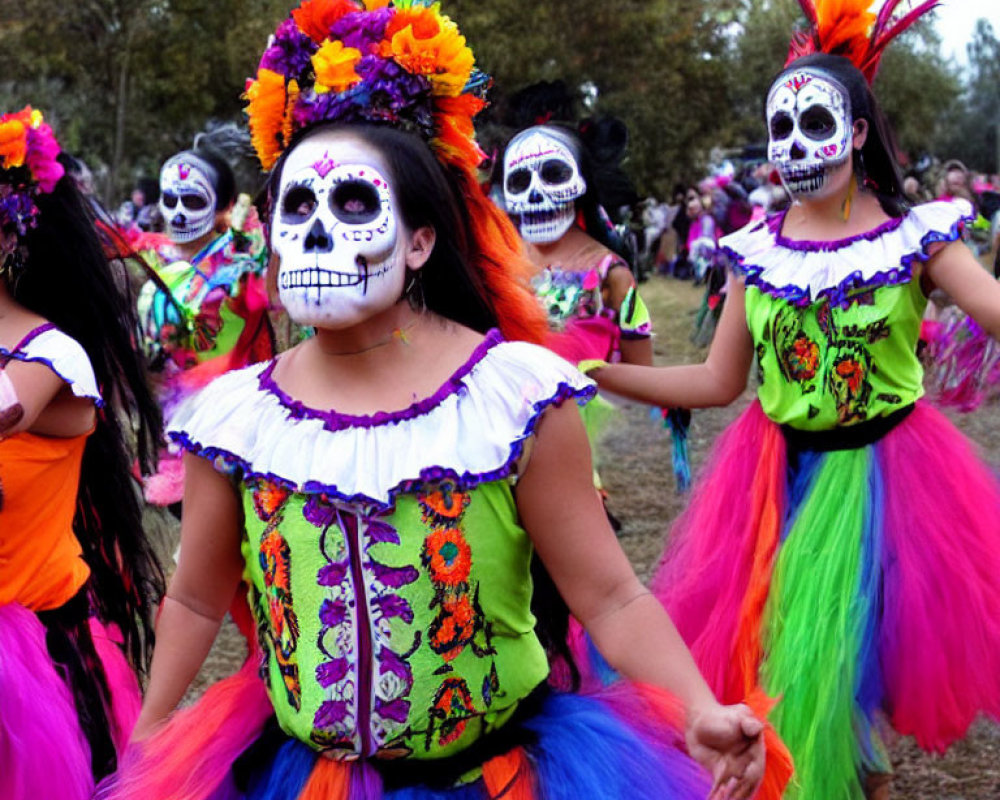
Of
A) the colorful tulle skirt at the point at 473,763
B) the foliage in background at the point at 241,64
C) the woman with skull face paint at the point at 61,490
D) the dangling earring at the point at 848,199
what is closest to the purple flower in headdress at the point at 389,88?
the colorful tulle skirt at the point at 473,763

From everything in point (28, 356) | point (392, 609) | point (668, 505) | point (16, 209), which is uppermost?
point (16, 209)

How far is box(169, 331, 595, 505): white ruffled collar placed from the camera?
2244mm

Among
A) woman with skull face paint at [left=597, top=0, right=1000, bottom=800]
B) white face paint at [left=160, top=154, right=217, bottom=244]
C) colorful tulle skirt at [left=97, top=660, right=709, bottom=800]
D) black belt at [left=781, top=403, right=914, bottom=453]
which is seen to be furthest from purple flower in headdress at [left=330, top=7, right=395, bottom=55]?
white face paint at [left=160, top=154, right=217, bottom=244]

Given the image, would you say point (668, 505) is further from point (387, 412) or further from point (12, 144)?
point (387, 412)

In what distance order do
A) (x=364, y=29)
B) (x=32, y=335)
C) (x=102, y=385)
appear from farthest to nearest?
(x=102, y=385)
(x=32, y=335)
(x=364, y=29)

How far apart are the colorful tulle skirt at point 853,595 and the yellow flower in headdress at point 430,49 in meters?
1.97

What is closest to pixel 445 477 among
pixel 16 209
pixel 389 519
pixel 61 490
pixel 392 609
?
pixel 389 519

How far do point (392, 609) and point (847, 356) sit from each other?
2240mm

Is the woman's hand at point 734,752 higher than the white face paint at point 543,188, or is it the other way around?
the white face paint at point 543,188

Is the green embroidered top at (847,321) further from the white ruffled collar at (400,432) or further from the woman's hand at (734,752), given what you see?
the woman's hand at (734,752)

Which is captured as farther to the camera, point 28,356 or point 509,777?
point 28,356

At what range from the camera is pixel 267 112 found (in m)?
2.51

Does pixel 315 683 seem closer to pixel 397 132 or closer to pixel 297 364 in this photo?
pixel 297 364

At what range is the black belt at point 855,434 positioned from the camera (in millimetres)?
4176
